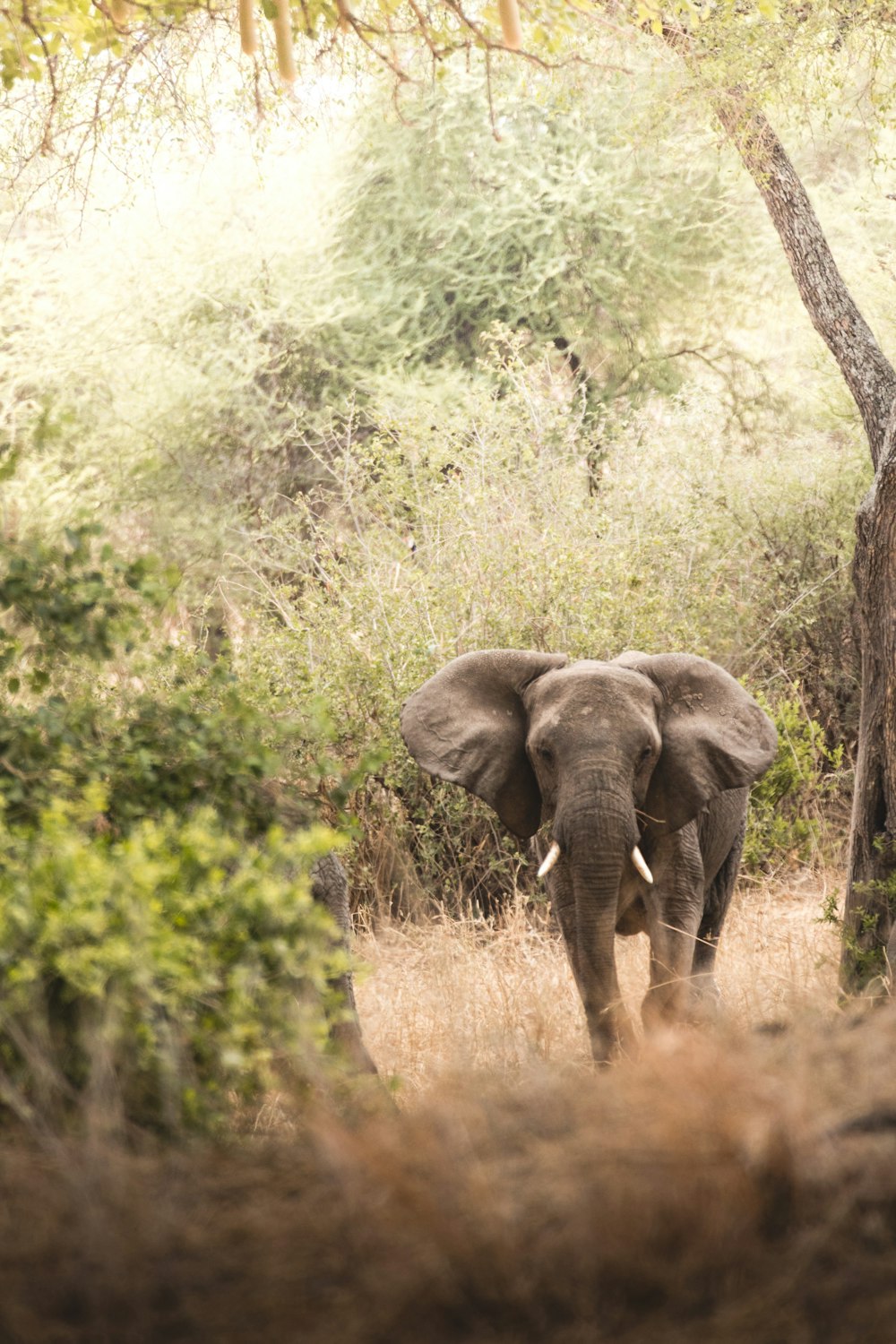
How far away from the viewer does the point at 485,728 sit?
604cm

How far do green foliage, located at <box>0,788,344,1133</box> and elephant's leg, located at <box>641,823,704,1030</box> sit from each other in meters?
2.84

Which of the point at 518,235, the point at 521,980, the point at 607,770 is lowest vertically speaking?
the point at 521,980

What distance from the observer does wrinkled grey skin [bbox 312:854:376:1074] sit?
5441mm

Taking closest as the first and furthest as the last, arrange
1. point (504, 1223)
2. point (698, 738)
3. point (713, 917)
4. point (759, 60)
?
point (504, 1223)
point (698, 738)
point (713, 917)
point (759, 60)

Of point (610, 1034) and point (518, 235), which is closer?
point (610, 1034)

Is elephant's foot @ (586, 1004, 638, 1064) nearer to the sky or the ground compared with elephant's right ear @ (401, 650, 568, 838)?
nearer to the ground

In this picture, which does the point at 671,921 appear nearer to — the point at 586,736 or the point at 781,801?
the point at 586,736

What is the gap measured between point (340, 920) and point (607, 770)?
4.82 ft

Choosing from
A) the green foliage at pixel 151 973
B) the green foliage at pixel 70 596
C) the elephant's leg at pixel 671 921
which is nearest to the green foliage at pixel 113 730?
the green foliage at pixel 70 596

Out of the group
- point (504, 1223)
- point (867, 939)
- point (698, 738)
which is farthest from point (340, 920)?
point (504, 1223)

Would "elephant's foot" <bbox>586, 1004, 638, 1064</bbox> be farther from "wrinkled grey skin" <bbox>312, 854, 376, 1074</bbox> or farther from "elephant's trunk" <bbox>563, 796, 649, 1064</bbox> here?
"wrinkled grey skin" <bbox>312, 854, 376, 1074</bbox>

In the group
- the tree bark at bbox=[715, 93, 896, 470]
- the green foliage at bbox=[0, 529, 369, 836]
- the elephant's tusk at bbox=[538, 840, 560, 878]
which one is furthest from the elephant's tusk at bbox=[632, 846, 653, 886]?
the tree bark at bbox=[715, 93, 896, 470]

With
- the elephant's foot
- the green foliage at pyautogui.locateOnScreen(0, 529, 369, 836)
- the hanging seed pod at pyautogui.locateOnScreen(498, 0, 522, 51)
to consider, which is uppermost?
the hanging seed pod at pyautogui.locateOnScreen(498, 0, 522, 51)

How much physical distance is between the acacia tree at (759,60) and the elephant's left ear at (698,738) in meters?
0.60
